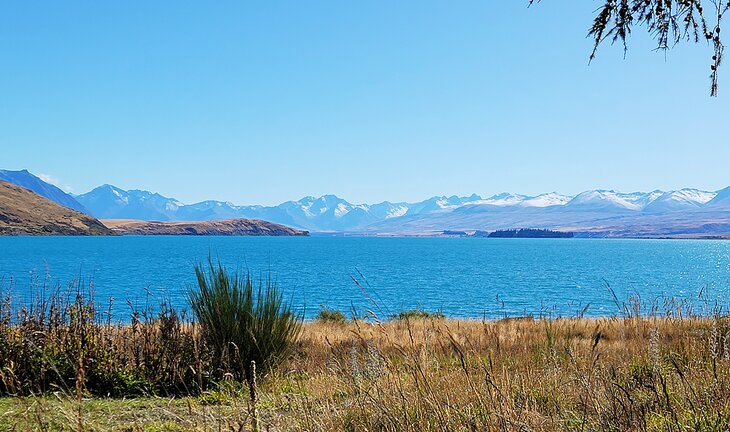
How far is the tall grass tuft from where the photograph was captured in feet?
28.1

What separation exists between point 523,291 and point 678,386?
4987 centimetres

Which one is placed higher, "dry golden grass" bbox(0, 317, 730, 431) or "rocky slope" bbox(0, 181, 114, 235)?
Result: "rocky slope" bbox(0, 181, 114, 235)

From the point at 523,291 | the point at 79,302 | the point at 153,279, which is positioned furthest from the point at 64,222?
the point at 79,302

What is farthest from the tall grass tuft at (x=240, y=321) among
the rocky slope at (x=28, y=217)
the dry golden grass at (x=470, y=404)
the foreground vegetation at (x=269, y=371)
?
the rocky slope at (x=28, y=217)

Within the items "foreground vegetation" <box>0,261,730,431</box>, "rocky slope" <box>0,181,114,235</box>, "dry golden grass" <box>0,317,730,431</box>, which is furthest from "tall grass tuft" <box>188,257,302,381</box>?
"rocky slope" <box>0,181,114,235</box>

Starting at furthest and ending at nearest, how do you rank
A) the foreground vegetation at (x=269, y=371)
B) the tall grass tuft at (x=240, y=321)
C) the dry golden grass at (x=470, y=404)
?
the tall grass tuft at (x=240, y=321) < the foreground vegetation at (x=269, y=371) < the dry golden grass at (x=470, y=404)

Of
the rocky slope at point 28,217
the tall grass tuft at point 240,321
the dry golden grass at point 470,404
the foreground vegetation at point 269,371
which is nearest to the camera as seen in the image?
the dry golden grass at point 470,404

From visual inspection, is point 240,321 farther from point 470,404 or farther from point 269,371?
point 470,404

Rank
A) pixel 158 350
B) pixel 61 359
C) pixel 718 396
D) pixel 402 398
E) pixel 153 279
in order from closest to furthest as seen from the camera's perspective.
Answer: pixel 718 396 → pixel 402 398 → pixel 61 359 → pixel 158 350 → pixel 153 279

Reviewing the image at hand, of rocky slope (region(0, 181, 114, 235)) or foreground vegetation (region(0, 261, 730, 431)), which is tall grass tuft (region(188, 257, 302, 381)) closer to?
foreground vegetation (region(0, 261, 730, 431))

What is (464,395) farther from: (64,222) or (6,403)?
(64,222)

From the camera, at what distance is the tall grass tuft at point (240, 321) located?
858 cm

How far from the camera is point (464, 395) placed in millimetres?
4938

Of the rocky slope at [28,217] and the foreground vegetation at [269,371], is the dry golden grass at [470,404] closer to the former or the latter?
the foreground vegetation at [269,371]
